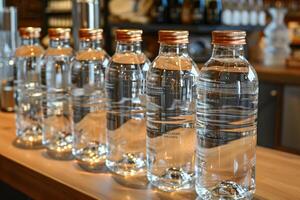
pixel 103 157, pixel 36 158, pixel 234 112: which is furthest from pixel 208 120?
pixel 36 158

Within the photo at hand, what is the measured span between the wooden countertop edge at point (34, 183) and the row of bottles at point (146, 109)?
0.30 ft

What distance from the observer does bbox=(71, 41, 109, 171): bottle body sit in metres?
1.05

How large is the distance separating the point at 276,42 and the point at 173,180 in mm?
2567

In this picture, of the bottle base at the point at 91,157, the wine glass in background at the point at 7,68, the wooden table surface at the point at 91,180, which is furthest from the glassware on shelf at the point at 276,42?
the bottle base at the point at 91,157

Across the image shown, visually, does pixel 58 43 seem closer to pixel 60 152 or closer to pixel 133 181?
pixel 60 152

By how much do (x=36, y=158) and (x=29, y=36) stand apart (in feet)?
1.05

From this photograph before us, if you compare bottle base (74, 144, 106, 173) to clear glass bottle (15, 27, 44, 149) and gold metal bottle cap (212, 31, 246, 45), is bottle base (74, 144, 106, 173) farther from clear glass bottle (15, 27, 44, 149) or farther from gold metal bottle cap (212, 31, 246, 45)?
gold metal bottle cap (212, 31, 246, 45)

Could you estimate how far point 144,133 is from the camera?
38.0 inches

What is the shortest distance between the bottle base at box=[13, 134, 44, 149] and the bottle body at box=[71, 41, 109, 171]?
0.15 m

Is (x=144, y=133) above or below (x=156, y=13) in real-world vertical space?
below

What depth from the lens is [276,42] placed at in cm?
324

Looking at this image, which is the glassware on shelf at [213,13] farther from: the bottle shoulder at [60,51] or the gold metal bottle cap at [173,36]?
the gold metal bottle cap at [173,36]

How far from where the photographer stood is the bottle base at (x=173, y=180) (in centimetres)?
85

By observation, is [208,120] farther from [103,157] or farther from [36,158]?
[36,158]
